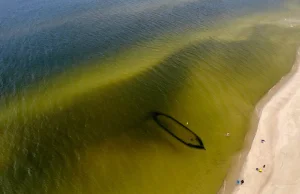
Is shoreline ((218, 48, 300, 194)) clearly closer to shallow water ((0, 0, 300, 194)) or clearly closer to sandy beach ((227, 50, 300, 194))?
sandy beach ((227, 50, 300, 194))

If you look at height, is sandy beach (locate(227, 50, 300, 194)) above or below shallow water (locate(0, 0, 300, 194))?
below

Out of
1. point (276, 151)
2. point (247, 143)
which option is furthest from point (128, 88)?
point (276, 151)

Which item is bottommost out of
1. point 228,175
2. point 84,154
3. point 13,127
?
point 228,175

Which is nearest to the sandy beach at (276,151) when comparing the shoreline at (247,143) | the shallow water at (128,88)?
the shoreline at (247,143)

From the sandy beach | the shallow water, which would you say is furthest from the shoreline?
the shallow water

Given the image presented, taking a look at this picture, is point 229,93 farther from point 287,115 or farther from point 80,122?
point 80,122

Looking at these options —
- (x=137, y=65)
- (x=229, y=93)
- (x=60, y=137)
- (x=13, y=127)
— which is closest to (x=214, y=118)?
(x=229, y=93)

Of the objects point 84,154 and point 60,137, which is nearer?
point 84,154
